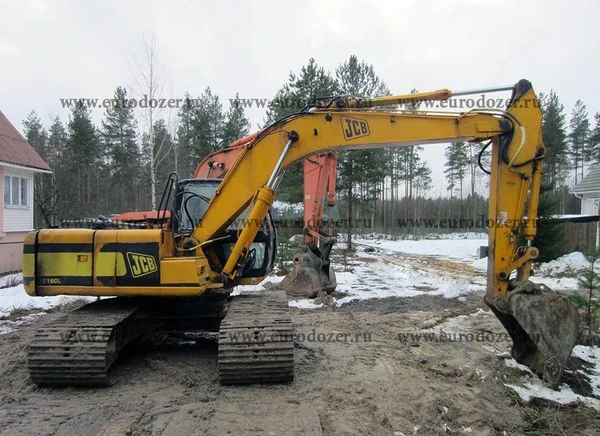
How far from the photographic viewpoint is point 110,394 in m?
4.59

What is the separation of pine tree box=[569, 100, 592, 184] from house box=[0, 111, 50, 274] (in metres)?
44.7

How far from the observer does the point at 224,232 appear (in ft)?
18.4

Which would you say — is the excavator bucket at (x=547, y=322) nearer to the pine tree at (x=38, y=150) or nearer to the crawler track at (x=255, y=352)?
the crawler track at (x=255, y=352)

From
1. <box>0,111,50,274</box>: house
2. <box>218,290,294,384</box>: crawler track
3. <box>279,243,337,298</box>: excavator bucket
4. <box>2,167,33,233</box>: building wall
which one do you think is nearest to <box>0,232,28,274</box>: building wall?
<box>0,111,50,274</box>: house

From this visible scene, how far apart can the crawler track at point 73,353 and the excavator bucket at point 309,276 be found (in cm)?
539

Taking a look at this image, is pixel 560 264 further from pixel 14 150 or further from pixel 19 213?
pixel 14 150

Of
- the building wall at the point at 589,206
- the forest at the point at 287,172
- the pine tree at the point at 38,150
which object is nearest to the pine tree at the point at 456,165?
the forest at the point at 287,172

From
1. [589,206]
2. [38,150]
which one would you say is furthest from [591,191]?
[38,150]

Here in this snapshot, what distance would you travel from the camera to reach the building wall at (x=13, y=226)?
15.1 meters

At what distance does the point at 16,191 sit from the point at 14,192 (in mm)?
148

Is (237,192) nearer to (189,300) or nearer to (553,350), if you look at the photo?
(189,300)

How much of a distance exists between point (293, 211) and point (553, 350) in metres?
20.2

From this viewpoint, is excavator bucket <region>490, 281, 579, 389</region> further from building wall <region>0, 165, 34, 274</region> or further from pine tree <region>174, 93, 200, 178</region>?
pine tree <region>174, 93, 200, 178</region>

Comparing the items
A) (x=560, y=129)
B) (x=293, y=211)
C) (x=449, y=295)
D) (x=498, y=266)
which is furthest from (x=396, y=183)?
(x=498, y=266)
